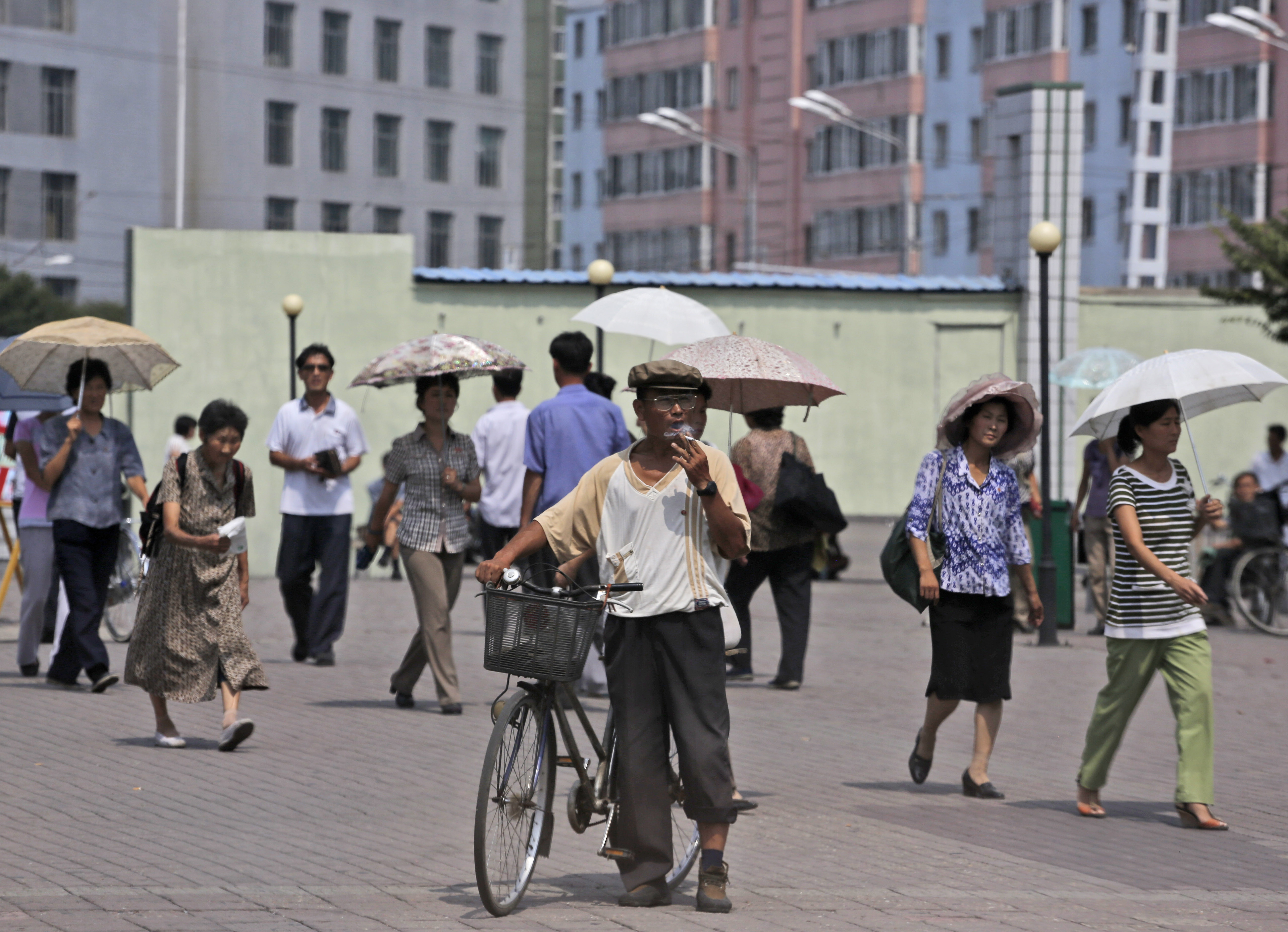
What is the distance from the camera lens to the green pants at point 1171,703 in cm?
830

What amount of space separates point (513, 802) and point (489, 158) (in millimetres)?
72898

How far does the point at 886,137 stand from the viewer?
48.3 meters

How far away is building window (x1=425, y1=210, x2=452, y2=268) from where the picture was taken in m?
76.3

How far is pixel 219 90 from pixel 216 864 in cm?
6481

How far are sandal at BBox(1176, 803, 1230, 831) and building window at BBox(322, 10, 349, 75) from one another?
222ft

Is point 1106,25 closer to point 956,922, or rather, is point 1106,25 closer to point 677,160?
point 677,160

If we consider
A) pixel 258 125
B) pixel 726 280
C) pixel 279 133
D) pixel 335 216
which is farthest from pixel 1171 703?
pixel 335 216

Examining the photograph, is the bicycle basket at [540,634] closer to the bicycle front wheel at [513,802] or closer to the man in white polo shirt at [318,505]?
the bicycle front wheel at [513,802]

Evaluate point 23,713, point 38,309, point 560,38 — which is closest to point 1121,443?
point 23,713

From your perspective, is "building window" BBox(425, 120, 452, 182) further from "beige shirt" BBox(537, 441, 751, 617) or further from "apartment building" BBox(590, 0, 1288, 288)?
"beige shirt" BBox(537, 441, 751, 617)

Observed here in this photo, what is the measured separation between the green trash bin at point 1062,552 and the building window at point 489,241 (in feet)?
201

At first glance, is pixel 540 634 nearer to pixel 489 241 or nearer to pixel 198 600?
pixel 198 600

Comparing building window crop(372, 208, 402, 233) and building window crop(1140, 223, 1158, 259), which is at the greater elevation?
building window crop(372, 208, 402, 233)

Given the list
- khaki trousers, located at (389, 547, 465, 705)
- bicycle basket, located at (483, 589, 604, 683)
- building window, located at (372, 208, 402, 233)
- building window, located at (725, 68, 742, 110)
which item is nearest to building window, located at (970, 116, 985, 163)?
building window, located at (725, 68, 742, 110)
